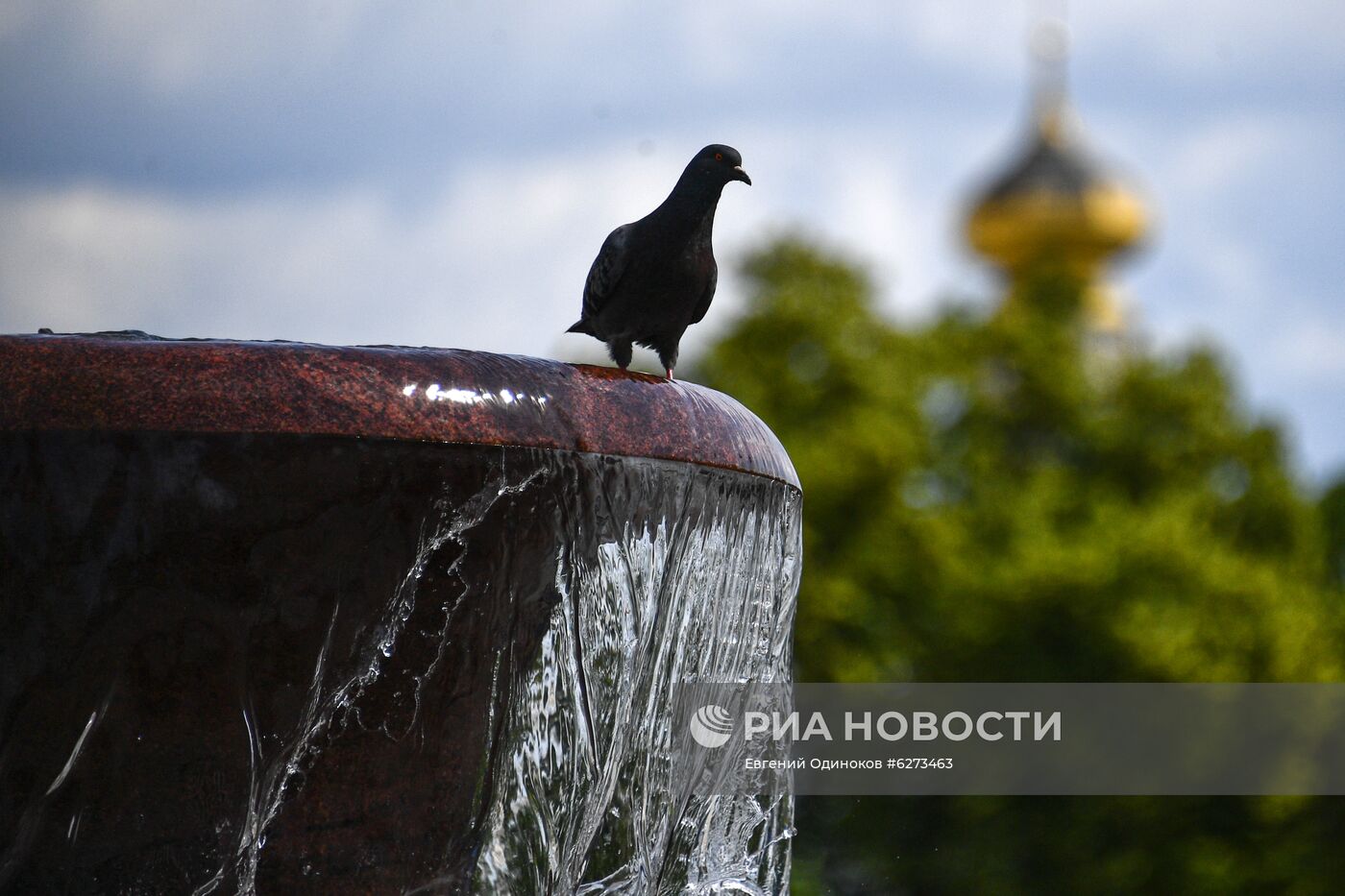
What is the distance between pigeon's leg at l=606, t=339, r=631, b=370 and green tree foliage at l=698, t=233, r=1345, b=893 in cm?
871

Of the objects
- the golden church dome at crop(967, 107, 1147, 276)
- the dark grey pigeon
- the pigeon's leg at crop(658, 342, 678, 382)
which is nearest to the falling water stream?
the dark grey pigeon

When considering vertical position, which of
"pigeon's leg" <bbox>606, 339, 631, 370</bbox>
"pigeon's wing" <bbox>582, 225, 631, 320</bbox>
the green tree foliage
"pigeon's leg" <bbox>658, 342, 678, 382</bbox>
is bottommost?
"pigeon's leg" <bbox>658, 342, 678, 382</bbox>

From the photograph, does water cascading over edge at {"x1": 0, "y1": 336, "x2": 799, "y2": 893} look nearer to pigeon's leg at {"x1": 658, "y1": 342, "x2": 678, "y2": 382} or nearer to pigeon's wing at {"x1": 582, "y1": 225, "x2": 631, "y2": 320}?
pigeon's wing at {"x1": 582, "y1": 225, "x2": 631, "y2": 320}

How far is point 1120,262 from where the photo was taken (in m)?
65.8

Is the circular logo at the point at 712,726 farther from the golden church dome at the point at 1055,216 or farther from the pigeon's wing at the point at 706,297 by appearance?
the golden church dome at the point at 1055,216

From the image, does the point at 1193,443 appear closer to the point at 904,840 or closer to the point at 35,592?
the point at 904,840

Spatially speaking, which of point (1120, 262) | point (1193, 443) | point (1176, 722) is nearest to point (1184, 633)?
point (1176, 722)

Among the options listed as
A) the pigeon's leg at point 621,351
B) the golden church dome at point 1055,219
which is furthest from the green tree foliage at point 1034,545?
the golden church dome at point 1055,219

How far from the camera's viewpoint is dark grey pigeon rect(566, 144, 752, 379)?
5.58m

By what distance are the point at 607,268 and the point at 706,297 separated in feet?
1.13

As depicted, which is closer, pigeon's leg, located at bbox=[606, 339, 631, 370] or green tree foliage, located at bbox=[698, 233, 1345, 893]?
pigeon's leg, located at bbox=[606, 339, 631, 370]

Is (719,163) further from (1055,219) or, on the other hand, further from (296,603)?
(1055,219)

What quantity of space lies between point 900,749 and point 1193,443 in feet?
24.5

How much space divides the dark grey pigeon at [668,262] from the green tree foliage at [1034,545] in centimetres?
904
